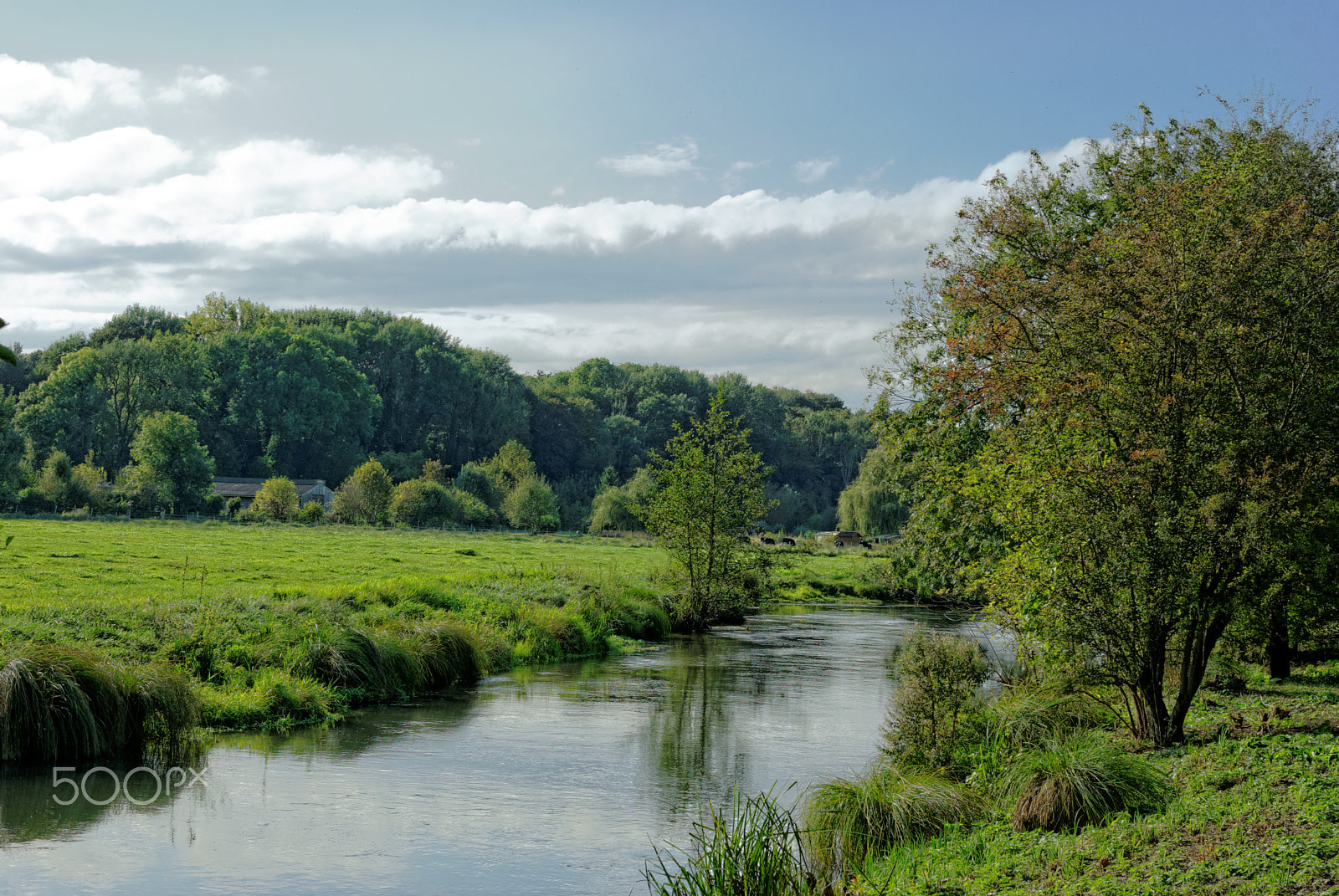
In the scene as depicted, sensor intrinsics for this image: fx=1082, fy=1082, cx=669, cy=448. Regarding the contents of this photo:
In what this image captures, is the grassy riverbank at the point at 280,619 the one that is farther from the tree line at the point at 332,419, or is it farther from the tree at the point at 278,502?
the tree line at the point at 332,419

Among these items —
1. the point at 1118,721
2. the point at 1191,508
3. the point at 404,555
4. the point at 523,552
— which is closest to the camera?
the point at 1191,508

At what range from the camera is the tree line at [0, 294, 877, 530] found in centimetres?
7619

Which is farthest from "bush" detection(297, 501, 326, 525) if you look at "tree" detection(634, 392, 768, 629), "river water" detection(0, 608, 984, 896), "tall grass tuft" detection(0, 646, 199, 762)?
"tall grass tuft" detection(0, 646, 199, 762)

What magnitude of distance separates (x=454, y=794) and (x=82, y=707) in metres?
5.12

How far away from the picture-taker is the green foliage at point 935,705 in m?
14.0

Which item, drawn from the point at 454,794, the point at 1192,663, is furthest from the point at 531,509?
the point at 1192,663

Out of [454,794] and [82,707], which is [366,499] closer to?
[82,707]

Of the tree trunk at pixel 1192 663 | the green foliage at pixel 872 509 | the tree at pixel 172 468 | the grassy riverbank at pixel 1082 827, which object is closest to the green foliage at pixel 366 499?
the tree at pixel 172 468

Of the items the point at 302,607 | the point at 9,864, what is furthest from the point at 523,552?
the point at 9,864

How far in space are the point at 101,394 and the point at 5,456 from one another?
27.7m

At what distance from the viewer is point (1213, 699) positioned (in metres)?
15.6

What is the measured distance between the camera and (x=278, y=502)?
235 ft

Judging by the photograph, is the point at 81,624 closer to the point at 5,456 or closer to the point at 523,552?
the point at 523,552

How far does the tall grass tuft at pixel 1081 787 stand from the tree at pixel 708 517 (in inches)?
974
